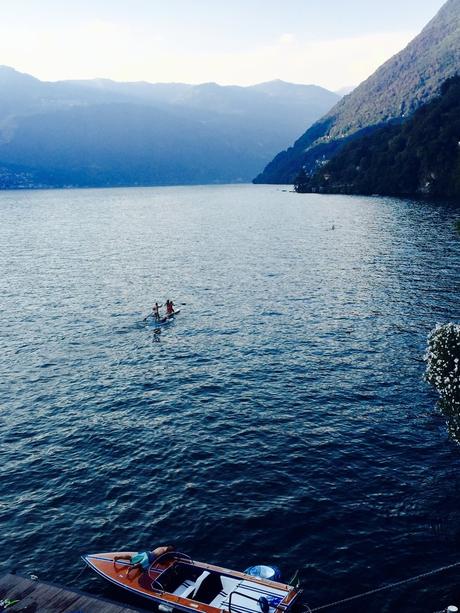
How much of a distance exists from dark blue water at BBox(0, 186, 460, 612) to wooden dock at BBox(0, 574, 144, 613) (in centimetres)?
177

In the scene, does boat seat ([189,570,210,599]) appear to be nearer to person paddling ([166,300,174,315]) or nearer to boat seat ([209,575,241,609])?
boat seat ([209,575,241,609])

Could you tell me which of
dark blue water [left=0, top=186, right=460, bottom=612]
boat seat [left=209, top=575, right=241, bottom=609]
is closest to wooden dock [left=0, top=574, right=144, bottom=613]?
dark blue water [left=0, top=186, right=460, bottom=612]

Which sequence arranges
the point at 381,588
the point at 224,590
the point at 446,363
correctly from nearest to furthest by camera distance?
the point at 381,588 → the point at 224,590 → the point at 446,363

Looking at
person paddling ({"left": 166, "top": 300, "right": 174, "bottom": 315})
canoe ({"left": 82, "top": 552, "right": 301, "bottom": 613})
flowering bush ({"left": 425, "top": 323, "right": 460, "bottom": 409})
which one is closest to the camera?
canoe ({"left": 82, "top": 552, "right": 301, "bottom": 613})

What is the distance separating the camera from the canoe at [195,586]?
21.7m

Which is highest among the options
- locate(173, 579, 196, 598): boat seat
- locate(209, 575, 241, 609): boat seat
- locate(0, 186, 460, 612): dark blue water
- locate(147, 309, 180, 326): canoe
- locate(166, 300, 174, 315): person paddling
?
locate(166, 300, 174, 315): person paddling

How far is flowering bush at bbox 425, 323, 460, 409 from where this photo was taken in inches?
1177

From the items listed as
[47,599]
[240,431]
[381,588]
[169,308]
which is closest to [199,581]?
[47,599]

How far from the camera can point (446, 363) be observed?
101 feet

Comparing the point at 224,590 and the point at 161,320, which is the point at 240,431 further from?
the point at 161,320

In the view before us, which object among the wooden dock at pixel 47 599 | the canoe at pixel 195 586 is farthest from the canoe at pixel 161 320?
the wooden dock at pixel 47 599

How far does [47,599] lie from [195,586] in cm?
678

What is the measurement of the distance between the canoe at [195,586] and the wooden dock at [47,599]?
5.80 feet

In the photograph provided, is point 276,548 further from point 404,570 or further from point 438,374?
point 438,374
